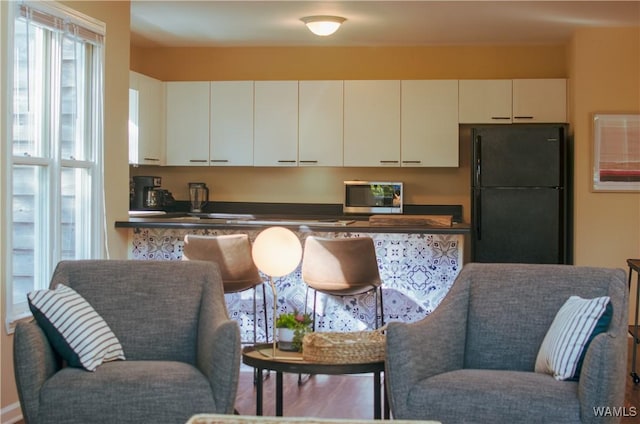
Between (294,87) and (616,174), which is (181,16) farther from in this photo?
(616,174)

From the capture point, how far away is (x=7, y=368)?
4012 millimetres

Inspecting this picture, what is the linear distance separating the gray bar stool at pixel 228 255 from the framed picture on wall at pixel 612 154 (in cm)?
340

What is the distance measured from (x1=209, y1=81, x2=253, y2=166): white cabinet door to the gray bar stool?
281cm

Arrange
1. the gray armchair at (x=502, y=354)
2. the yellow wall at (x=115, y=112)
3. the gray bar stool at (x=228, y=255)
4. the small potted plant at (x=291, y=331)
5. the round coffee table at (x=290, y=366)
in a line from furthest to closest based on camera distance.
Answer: the yellow wall at (x=115, y=112) → the gray bar stool at (x=228, y=255) → the small potted plant at (x=291, y=331) → the round coffee table at (x=290, y=366) → the gray armchair at (x=502, y=354)

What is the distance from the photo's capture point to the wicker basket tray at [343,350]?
3.20m

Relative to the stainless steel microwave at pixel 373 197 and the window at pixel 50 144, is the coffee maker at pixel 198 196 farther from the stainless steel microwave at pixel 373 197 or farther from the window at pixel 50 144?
the window at pixel 50 144

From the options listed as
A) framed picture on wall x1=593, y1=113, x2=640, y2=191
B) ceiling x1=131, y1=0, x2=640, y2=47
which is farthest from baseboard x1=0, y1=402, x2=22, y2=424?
framed picture on wall x1=593, y1=113, x2=640, y2=191

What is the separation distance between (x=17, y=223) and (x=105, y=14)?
4.79 ft

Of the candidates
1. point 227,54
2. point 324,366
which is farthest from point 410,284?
point 227,54

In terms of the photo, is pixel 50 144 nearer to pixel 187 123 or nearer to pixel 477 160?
pixel 187 123

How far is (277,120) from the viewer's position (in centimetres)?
744

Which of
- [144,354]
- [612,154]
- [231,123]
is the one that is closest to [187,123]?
[231,123]

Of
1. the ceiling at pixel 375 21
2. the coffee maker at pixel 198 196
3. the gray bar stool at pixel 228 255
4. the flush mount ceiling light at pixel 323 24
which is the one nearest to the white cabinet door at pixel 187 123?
the coffee maker at pixel 198 196

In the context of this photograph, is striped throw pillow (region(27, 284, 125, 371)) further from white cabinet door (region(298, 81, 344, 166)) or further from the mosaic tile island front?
white cabinet door (region(298, 81, 344, 166))
